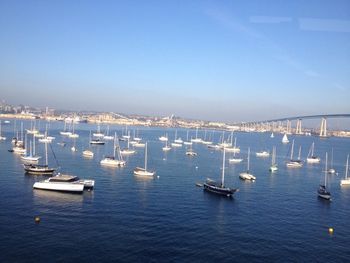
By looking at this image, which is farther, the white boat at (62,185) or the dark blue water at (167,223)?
the white boat at (62,185)

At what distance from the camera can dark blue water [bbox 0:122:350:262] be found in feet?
67.4

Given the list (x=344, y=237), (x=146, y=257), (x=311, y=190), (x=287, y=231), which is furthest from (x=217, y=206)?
(x=311, y=190)

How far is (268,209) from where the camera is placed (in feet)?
104

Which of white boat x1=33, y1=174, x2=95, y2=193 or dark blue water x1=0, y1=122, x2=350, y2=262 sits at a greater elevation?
white boat x1=33, y1=174, x2=95, y2=193

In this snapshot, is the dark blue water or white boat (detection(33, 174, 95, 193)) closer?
the dark blue water

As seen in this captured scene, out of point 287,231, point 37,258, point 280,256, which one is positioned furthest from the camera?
point 287,231

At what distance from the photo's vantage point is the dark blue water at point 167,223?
2053cm

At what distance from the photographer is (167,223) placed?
84.0ft

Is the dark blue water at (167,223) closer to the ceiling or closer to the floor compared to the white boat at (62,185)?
closer to the floor

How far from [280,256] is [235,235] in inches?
143

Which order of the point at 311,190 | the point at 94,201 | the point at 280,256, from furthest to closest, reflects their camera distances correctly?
the point at 311,190 < the point at 94,201 < the point at 280,256

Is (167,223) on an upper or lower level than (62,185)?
lower

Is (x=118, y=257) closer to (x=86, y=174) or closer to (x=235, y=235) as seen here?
(x=235, y=235)

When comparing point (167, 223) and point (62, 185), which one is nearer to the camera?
point (167, 223)
